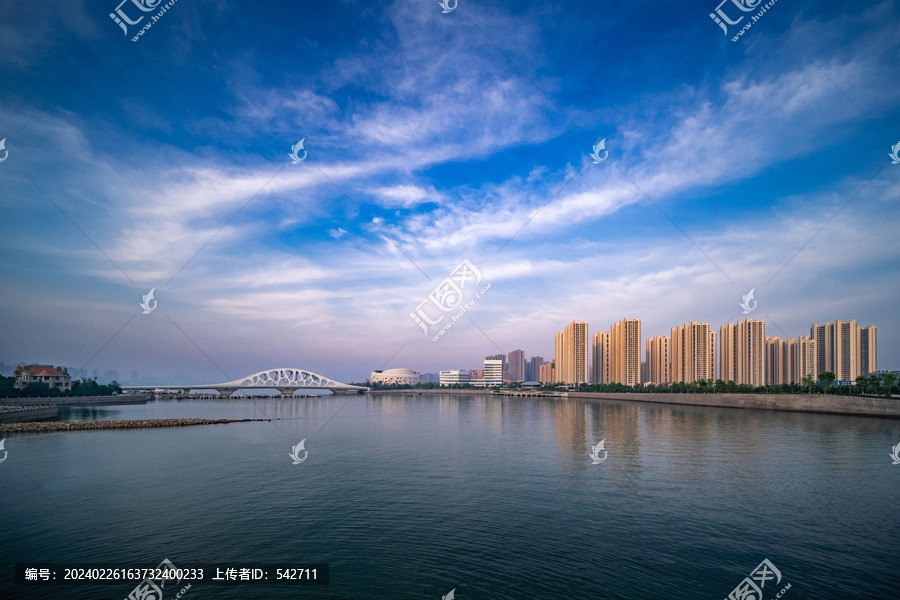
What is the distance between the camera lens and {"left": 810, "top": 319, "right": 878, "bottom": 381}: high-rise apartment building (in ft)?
354

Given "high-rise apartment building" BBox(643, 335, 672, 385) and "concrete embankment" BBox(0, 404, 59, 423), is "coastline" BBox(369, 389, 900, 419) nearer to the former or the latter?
"high-rise apartment building" BBox(643, 335, 672, 385)

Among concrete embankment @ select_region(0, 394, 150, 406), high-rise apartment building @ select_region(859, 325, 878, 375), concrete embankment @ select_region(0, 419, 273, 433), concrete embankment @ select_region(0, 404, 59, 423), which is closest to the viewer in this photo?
concrete embankment @ select_region(0, 419, 273, 433)

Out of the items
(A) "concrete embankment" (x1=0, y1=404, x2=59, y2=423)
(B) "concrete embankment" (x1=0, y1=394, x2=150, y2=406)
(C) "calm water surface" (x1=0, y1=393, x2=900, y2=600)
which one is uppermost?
(C) "calm water surface" (x1=0, y1=393, x2=900, y2=600)

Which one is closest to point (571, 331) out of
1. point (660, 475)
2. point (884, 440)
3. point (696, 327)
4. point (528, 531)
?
point (696, 327)

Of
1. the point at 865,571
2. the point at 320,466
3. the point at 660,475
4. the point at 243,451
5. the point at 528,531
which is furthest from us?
the point at 243,451

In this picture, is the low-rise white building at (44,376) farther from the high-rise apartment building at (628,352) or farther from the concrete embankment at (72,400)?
the high-rise apartment building at (628,352)

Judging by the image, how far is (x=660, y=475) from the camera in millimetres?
25688

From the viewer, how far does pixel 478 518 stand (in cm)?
1834

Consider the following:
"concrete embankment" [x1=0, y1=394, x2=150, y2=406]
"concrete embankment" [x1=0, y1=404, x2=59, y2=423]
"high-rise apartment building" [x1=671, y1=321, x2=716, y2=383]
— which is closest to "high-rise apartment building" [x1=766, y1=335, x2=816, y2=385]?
"high-rise apartment building" [x1=671, y1=321, x2=716, y2=383]

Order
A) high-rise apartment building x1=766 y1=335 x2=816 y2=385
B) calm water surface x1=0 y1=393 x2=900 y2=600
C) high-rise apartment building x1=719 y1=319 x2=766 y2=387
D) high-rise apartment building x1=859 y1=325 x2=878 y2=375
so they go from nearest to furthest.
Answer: calm water surface x1=0 y1=393 x2=900 y2=600 < high-rise apartment building x1=859 y1=325 x2=878 y2=375 < high-rise apartment building x1=766 y1=335 x2=816 y2=385 < high-rise apartment building x1=719 y1=319 x2=766 y2=387

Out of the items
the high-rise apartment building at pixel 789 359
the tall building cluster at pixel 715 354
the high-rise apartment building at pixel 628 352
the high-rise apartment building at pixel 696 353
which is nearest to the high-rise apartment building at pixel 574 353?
the tall building cluster at pixel 715 354

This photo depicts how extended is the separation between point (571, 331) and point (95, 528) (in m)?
169

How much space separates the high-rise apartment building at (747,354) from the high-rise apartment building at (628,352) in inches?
1175

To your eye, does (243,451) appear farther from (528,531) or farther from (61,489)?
(528,531)
